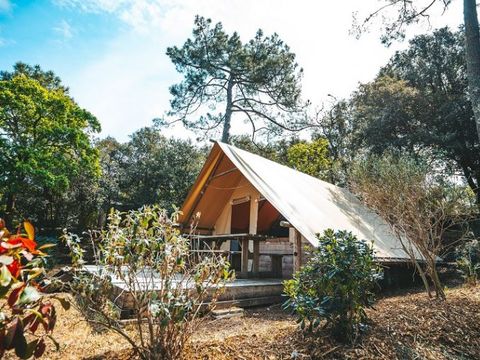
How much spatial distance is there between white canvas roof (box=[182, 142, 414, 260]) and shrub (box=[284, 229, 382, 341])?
177 centimetres

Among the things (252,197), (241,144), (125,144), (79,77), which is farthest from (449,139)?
(125,144)

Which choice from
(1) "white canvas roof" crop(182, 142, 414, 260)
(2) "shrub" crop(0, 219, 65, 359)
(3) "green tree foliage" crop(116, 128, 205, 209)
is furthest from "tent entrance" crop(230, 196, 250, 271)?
(2) "shrub" crop(0, 219, 65, 359)

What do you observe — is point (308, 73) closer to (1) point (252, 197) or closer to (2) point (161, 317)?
(1) point (252, 197)

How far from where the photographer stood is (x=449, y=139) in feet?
34.9

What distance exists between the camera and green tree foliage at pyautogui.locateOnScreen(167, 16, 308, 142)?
1271cm

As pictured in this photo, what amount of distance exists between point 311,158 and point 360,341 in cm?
1415

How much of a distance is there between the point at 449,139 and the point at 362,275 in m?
10.7

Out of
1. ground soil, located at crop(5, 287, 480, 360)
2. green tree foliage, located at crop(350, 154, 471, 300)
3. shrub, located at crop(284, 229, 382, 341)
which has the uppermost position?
green tree foliage, located at crop(350, 154, 471, 300)

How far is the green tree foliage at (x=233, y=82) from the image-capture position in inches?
500

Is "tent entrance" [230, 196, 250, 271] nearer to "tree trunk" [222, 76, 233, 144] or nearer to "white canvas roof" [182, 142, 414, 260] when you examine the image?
"white canvas roof" [182, 142, 414, 260]

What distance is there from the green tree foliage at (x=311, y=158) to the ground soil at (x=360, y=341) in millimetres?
12709

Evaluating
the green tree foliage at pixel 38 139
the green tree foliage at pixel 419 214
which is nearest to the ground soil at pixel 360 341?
the green tree foliage at pixel 419 214

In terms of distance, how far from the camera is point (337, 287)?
Answer: 2.31 metres

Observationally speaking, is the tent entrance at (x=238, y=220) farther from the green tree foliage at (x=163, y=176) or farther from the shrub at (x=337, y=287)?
the green tree foliage at (x=163, y=176)
